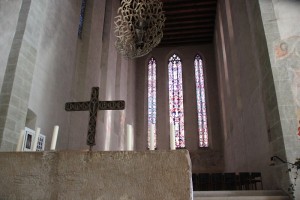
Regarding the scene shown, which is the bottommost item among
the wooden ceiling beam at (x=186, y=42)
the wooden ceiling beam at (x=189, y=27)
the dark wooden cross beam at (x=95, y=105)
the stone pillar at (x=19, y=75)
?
the dark wooden cross beam at (x=95, y=105)

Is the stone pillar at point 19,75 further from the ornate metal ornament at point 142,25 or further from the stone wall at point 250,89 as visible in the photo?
the stone wall at point 250,89

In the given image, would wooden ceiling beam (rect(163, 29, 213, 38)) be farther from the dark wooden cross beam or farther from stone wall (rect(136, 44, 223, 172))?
the dark wooden cross beam

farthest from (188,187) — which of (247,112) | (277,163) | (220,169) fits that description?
(220,169)

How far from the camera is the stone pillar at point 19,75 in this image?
16.7 ft

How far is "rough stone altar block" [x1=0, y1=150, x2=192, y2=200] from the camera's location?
210cm

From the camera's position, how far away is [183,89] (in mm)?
16188

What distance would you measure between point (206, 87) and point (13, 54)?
1188 centimetres

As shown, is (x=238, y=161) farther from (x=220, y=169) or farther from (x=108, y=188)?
(x=108, y=188)

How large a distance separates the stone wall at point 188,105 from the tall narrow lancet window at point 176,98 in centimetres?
23

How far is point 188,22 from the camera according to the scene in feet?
51.0

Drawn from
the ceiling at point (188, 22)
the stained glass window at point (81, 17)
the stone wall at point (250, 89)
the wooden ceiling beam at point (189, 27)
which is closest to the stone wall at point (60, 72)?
the stained glass window at point (81, 17)

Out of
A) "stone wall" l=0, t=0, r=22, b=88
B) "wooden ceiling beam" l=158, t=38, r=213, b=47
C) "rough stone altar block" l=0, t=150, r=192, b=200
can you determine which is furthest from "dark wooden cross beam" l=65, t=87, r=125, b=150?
"wooden ceiling beam" l=158, t=38, r=213, b=47

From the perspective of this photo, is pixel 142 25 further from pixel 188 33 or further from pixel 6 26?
pixel 188 33

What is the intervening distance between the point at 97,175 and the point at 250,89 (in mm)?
6714
